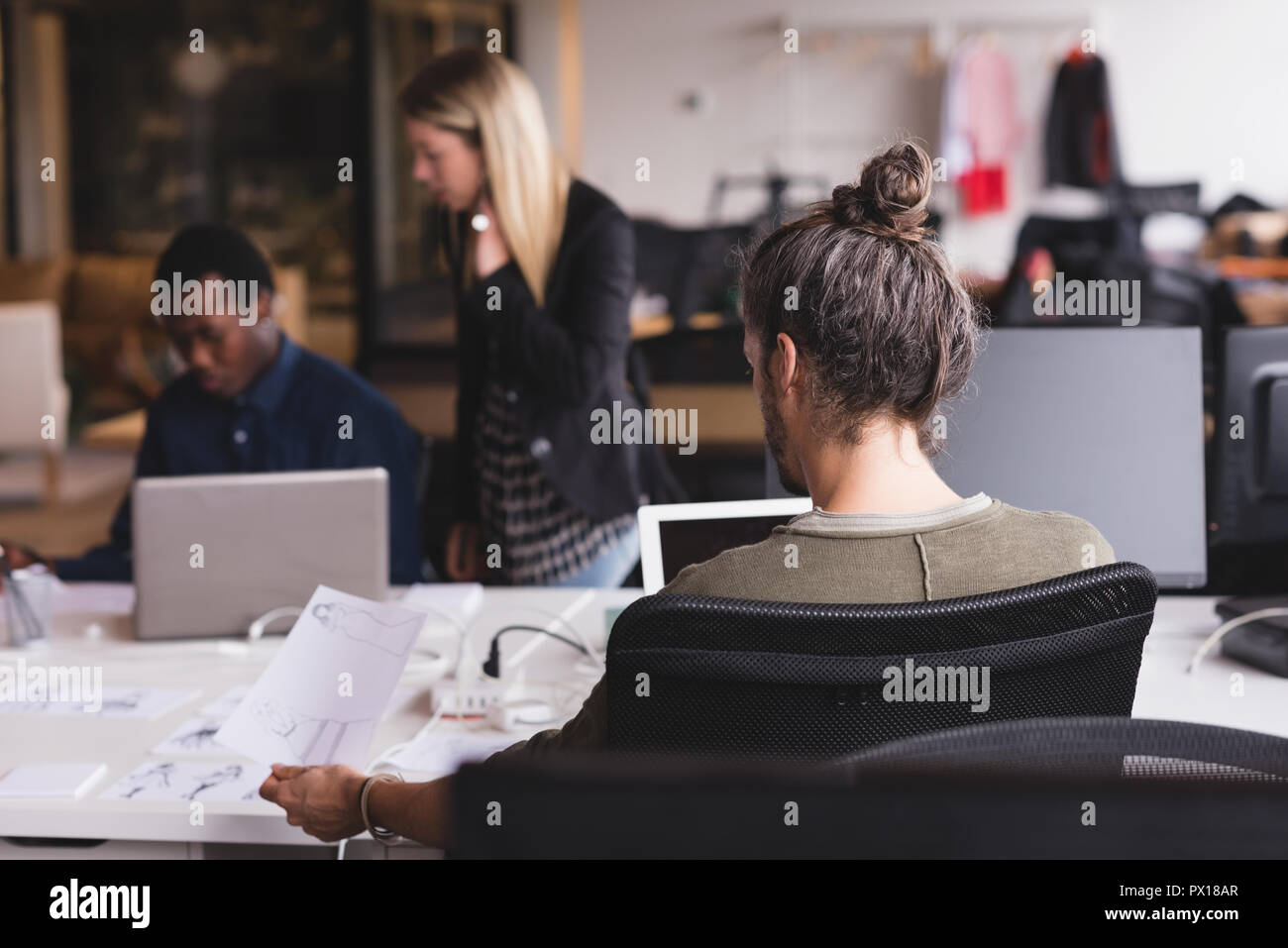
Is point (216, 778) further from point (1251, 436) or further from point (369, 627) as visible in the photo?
point (1251, 436)

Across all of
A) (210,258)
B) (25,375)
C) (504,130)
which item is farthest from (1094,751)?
(25,375)

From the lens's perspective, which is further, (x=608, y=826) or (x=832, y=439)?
(x=832, y=439)

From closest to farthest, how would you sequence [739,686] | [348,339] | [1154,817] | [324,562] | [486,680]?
1. [1154,817]
2. [739,686]
3. [486,680]
4. [324,562]
5. [348,339]

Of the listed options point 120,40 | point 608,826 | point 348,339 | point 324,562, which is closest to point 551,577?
point 324,562

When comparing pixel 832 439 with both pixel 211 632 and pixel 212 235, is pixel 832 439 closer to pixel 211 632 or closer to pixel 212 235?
pixel 211 632

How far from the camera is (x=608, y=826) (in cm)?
60

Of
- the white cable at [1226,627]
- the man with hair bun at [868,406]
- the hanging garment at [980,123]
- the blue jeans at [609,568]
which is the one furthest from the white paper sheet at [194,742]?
the hanging garment at [980,123]

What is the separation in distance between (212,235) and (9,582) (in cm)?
73

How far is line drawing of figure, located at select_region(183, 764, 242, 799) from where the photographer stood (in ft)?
4.65

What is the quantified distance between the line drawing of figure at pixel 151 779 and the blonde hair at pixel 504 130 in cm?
115

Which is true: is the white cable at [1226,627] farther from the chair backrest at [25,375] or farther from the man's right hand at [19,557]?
the chair backrest at [25,375]

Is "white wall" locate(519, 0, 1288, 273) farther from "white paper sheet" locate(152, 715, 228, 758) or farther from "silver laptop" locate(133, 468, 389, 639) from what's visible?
"white paper sheet" locate(152, 715, 228, 758)

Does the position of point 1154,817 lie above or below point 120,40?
below

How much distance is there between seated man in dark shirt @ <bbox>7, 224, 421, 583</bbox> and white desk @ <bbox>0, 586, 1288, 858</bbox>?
281 mm
